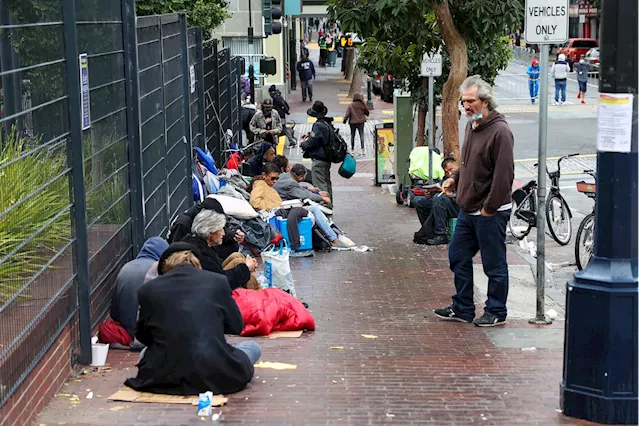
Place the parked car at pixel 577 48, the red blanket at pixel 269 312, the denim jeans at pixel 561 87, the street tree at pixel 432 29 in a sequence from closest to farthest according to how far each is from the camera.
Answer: the red blanket at pixel 269 312
the street tree at pixel 432 29
the denim jeans at pixel 561 87
the parked car at pixel 577 48

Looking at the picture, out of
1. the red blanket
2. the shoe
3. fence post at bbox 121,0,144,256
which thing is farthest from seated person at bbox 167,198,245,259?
the shoe

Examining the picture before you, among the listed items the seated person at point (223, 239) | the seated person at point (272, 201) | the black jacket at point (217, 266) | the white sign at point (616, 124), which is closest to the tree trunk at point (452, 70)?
the seated person at point (272, 201)

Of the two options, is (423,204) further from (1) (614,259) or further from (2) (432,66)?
(1) (614,259)

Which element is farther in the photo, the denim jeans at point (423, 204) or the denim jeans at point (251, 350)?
the denim jeans at point (423, 204)

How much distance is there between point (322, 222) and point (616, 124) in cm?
749

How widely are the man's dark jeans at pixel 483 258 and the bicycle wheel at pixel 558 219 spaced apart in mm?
5417

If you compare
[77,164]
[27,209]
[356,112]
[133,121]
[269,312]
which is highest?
[133,121]

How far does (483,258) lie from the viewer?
9039mm

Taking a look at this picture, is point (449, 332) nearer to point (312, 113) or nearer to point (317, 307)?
point (317, 307)

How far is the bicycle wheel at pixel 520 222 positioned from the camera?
14320mm

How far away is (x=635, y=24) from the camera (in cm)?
616

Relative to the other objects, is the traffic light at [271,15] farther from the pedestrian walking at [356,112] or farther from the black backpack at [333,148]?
the black backpack at [333,148]

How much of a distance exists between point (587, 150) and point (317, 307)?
17.1 meters

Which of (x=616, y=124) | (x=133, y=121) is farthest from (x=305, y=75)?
(x=616, y=124)
